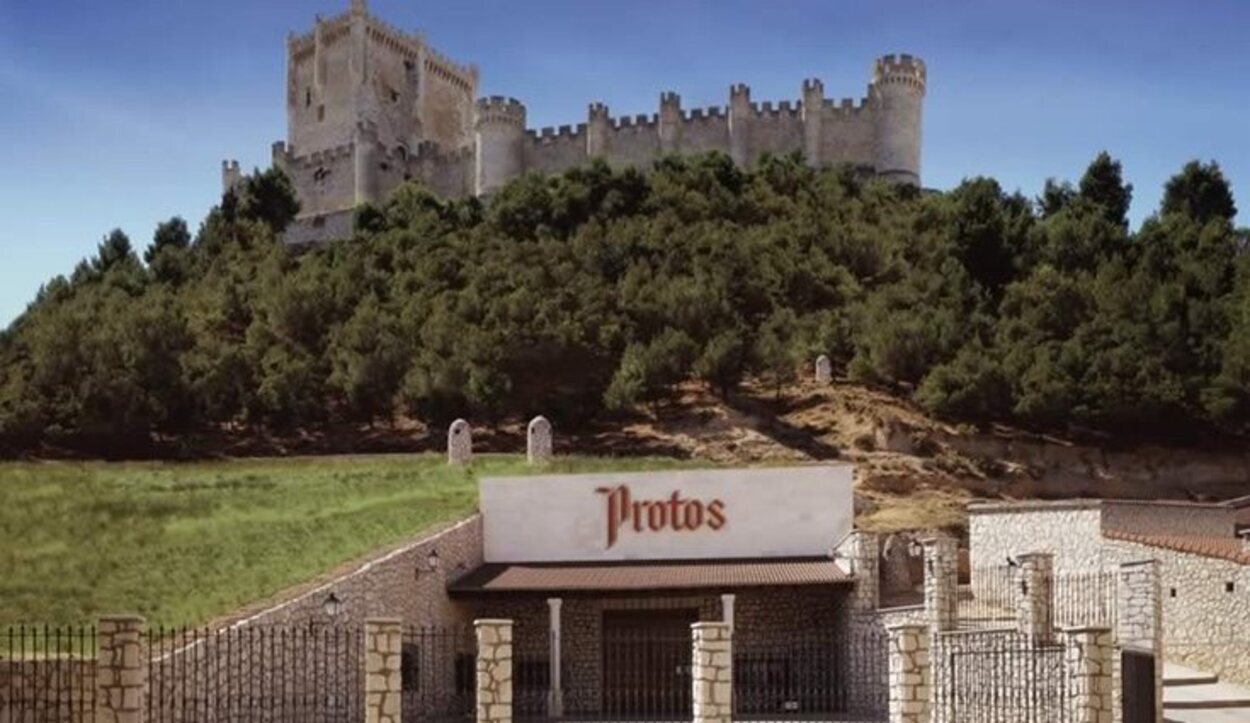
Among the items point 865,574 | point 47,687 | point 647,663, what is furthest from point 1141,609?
point 47,687

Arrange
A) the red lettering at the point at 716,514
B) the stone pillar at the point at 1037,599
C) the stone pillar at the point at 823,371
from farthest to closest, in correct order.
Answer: the stone pillar at the point at 823,371 < the red lettering at the point at 716,514 < the stone pillar at the point at 1037,599

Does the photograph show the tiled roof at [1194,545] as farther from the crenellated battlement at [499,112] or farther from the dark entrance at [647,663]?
the crenellated battlement at [499,112]

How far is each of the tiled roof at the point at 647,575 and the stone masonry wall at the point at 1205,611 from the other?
515cm

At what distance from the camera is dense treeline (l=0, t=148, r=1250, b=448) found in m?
45.1

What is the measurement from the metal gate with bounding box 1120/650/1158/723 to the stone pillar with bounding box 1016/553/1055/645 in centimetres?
261

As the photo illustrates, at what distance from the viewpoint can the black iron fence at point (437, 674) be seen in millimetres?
22688

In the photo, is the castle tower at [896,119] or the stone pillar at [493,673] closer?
the stone pillar at [493,673]

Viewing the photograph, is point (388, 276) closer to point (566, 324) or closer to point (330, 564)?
point (566, 324)

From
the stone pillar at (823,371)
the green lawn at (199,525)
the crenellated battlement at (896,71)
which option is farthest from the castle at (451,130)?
the green lawn at (199,525)

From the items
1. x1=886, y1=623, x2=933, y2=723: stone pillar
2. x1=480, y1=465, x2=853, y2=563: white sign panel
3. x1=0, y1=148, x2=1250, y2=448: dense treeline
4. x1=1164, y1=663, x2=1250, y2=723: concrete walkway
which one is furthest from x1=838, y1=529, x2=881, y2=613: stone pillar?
x1=0, y1=148, x2=1250, y2=448: dense treeline

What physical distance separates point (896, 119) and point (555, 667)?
46.7 meters

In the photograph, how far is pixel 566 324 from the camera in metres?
48.4

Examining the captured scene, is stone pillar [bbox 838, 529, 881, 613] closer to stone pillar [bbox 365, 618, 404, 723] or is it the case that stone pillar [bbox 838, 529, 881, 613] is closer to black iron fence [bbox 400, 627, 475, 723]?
black iron fence [bbox 400, 627, 475, 723]

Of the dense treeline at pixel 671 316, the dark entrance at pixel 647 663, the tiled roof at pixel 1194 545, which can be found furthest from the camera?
the dense treeline at pixel 671 316
